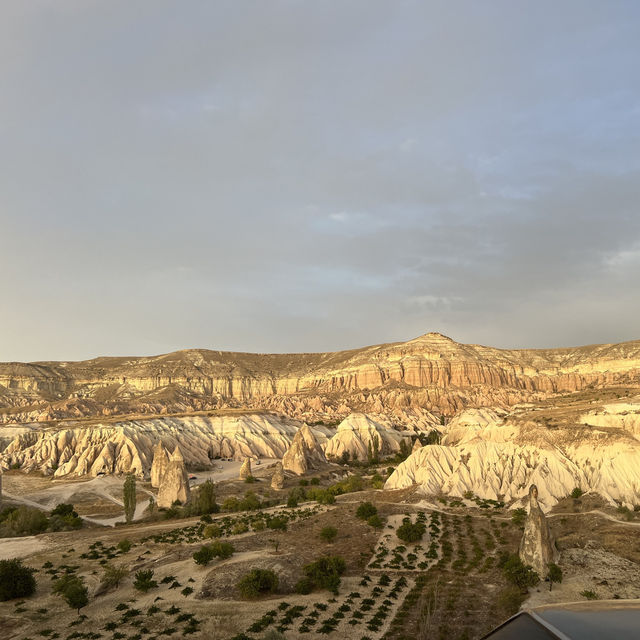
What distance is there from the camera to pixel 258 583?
84.3 feet

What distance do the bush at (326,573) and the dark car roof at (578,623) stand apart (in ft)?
80.8

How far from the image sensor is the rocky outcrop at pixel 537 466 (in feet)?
161

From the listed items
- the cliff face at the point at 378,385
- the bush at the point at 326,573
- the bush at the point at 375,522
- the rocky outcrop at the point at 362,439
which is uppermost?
the cliff face at the point at 378,385

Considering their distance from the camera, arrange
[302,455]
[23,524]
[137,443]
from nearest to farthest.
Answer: [23,524] < [302,455] < [137,443]

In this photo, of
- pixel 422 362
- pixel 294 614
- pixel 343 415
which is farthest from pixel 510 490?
pixel 422 362

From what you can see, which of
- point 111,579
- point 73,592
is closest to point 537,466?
point 111,579

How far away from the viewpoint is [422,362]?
590 feet

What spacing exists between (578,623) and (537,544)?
28.5m

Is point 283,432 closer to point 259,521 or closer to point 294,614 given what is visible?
point 259,521

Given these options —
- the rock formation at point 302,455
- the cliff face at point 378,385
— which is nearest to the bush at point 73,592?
the rock formation at point 302,455

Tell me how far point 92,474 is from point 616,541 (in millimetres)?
73778

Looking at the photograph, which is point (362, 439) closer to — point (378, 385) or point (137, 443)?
point (137, 443)

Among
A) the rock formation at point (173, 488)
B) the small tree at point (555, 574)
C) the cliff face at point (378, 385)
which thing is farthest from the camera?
the cliff face at point (378, 385)

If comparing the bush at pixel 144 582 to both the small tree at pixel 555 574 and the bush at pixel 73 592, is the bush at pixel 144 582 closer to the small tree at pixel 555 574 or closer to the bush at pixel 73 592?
the bush at pixel 73 592
